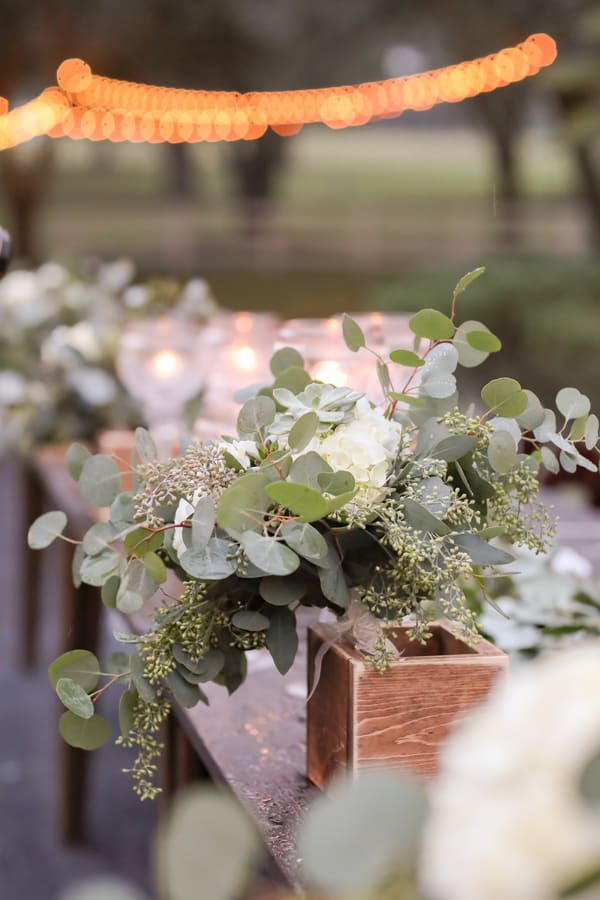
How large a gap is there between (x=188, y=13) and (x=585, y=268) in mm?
4731

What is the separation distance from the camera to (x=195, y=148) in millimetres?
15555

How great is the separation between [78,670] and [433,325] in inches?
14.5

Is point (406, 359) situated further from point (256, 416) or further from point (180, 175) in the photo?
point (180, 175)

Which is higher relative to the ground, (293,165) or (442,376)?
(293,165)

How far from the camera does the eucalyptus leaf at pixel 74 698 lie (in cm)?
81

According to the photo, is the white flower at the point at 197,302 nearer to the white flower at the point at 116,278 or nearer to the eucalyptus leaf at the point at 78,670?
the white flower at the point at 116,278

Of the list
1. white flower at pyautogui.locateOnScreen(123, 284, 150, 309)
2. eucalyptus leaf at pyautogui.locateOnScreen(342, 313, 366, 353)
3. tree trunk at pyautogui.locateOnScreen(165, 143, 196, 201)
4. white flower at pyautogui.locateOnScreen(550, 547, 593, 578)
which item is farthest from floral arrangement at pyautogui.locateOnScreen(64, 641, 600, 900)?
tree trunk at pyautogui.locateOnScreen(165, 143, 196, 201)

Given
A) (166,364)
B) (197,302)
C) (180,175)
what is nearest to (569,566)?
(166,364)

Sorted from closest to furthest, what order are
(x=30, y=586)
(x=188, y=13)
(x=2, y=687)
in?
(x=2, y=687) → (x=30, y=586) → (x=188, y=13)

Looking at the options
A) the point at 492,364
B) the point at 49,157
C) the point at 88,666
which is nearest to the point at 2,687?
the point at 88,666

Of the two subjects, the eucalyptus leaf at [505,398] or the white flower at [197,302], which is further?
the white flower at [197,302]

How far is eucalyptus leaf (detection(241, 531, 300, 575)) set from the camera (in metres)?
0.74

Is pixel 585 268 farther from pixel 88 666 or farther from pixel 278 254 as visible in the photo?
pixel 278 254

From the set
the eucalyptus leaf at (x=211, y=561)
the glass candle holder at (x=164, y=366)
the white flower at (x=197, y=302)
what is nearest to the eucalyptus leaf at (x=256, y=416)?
the eucalyptus leaf at (x=211, y=561)
